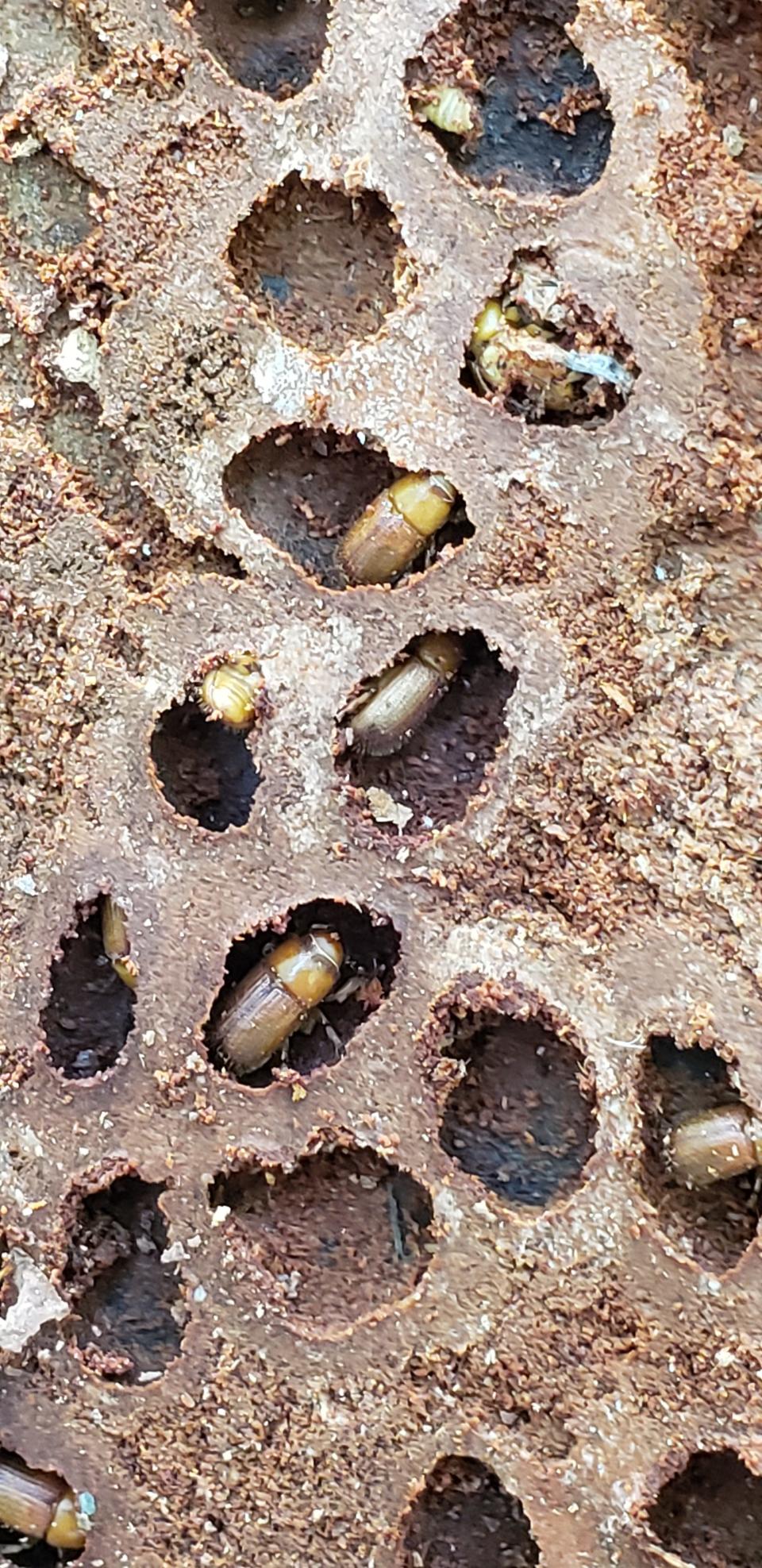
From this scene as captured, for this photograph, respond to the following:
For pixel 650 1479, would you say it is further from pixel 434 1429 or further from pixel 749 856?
A: pixel 749 856

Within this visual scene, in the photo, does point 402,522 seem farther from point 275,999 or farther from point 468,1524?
point 468,1524

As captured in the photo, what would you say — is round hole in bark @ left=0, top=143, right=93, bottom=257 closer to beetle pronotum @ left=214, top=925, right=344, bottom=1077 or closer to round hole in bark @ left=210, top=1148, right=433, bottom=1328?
beetle pronotum @ left=214, top=925, right=344, bottom=1077

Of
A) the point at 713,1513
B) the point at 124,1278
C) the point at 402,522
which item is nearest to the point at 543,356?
the point at 402,522

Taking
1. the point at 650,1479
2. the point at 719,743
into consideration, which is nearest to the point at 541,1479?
the point at 650,1479

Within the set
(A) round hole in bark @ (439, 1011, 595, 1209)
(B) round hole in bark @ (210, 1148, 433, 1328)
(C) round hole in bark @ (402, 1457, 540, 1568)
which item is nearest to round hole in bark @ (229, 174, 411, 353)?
(A) round hole in bark @ (439, 1011, 595, 1209)

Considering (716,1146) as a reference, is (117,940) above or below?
above

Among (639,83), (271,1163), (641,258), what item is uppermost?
(639,83)

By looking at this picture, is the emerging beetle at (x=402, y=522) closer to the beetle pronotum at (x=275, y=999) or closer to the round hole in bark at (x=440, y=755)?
the round hole in bark at (x=440, y=755)
